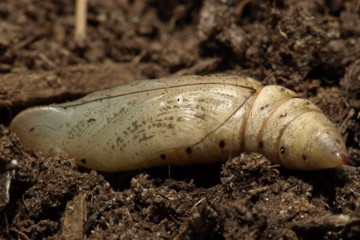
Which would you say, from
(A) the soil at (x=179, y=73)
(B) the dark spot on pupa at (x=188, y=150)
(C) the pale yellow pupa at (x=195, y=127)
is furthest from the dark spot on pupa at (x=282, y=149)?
(B) the dark spot on pupa at (x=188, y=150)

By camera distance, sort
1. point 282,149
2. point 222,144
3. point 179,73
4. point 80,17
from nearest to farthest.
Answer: point 282,149
point 222,144
point 179,73
point 80,17

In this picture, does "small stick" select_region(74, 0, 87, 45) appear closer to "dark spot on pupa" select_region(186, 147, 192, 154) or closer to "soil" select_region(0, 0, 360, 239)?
"soil" select_region(0, 0, 360, 239)

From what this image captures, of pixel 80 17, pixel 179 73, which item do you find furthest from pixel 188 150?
pixel 80 17

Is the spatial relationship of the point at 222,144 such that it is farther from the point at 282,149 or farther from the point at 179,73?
the point at 179,73

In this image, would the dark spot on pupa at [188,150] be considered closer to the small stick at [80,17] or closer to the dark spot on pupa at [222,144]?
the dark spot on pupa at [222,144]

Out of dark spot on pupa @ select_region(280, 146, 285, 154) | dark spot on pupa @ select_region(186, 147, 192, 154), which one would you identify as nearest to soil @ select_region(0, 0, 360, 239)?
dark spot on pupa @ select_region(280, 146, 285, 154)

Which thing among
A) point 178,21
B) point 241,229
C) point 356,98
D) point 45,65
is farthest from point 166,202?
point 178,21
